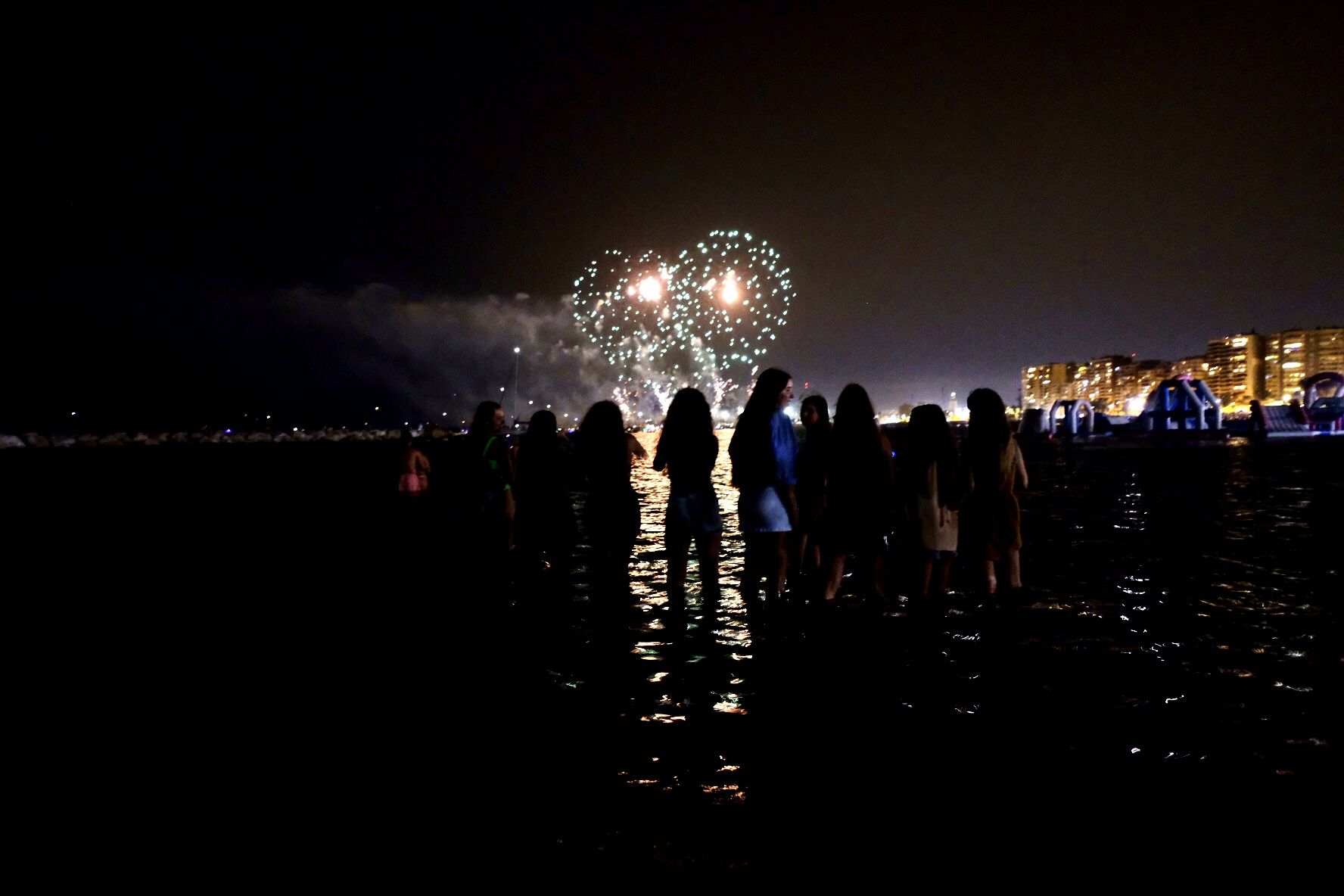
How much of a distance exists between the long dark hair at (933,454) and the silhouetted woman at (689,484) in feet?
6.27

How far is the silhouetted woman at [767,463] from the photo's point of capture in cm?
685

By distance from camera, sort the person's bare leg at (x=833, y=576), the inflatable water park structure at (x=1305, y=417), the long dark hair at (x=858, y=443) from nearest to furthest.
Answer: the long dark hair at (x=858, y=443) → the person's bare leg at (x=833, y=576) → the inflatable water park structure at (x=1305, y=417)

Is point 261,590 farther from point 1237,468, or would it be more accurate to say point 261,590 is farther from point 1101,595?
point 1237,468

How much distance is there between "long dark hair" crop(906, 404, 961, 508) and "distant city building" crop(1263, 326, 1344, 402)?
177991 millimetres

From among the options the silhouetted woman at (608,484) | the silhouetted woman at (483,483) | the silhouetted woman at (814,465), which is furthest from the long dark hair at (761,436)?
the silhouetted woman at (483,483)

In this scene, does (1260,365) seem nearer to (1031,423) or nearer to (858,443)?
(1031,423)

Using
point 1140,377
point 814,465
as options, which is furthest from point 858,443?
point 1140,377

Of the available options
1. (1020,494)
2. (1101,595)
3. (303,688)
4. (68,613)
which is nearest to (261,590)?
(68,613)

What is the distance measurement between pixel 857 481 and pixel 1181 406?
50.5m

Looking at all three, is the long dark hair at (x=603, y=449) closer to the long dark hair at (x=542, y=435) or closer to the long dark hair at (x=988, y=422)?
the long dark hair at (x=542, y=435)

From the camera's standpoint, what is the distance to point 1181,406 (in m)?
47.8

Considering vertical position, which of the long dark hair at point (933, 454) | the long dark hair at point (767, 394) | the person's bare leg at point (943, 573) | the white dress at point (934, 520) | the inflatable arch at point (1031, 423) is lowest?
the person's bare leg at point (943, 573)

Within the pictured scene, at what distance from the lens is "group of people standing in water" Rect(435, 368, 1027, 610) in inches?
272

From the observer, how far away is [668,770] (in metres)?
3.84
